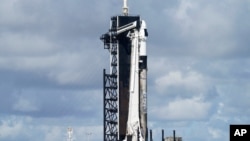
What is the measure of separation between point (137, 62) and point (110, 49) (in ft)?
A: 30.8

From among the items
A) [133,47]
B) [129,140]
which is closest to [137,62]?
[133,47]

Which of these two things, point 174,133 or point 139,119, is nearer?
point 139,119

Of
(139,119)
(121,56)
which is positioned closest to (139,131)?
(139,119)

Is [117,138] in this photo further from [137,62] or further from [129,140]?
[137,62]

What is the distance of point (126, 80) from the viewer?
18975 cm

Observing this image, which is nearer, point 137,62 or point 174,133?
point 137,62

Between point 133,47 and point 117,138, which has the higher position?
point 133,47

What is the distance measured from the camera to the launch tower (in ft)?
603

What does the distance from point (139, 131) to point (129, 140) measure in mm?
3106

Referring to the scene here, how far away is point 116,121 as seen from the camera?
7485 inches

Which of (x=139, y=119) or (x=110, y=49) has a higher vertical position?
(x=110, y=49)

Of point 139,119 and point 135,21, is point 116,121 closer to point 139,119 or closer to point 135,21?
point 139,119

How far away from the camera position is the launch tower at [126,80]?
18388 centimetres

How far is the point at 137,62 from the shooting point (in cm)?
18325
